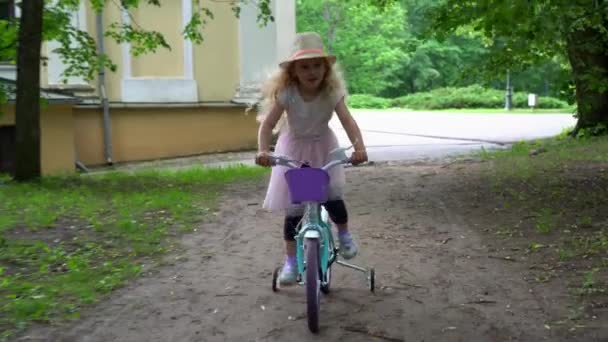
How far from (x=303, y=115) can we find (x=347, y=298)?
1.26 m

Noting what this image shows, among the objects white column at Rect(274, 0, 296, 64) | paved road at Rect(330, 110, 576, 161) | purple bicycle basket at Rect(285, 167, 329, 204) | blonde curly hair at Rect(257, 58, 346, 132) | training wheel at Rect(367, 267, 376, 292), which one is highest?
white column at Rect(274, 0, 296, 64)

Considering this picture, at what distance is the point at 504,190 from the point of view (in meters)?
9.09

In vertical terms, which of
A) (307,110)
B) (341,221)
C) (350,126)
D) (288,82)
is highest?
(288,82)

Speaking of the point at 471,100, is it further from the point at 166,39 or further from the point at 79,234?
the point at 79,234

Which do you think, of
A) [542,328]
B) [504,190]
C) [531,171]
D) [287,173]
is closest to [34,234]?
[287,173]

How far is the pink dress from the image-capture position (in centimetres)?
450

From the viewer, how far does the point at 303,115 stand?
14.8ft

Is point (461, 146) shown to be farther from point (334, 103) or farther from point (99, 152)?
point (334, 103)

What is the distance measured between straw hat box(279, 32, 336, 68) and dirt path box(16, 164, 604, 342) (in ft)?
5.16

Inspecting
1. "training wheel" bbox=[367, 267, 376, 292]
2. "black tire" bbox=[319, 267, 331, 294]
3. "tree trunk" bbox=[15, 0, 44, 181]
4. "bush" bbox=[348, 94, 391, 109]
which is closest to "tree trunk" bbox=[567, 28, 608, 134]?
"training wheel" bbox=[367, 267, 376, 292]

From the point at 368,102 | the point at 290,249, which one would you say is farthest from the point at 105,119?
the point at 368,102

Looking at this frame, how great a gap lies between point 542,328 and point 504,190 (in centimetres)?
515

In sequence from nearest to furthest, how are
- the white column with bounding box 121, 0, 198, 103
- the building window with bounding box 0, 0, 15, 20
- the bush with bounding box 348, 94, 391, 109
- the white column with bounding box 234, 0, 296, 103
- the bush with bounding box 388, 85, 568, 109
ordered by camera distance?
1. the building window with bounding box 0, 0, 15, 20
2. the white column with bounding box 121, 0, 198, 103
3. the white column with bounding box 234, 0, 296, 103
4. the bush with bounding box 388, 85, 568, 109
5. the bush with bounding box 348, 94, 391, 109

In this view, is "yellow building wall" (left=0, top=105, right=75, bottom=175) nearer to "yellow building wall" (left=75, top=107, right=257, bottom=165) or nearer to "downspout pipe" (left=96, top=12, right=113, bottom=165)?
"yellow building wall" (left=75, top=107, right=257, bottom=165)
